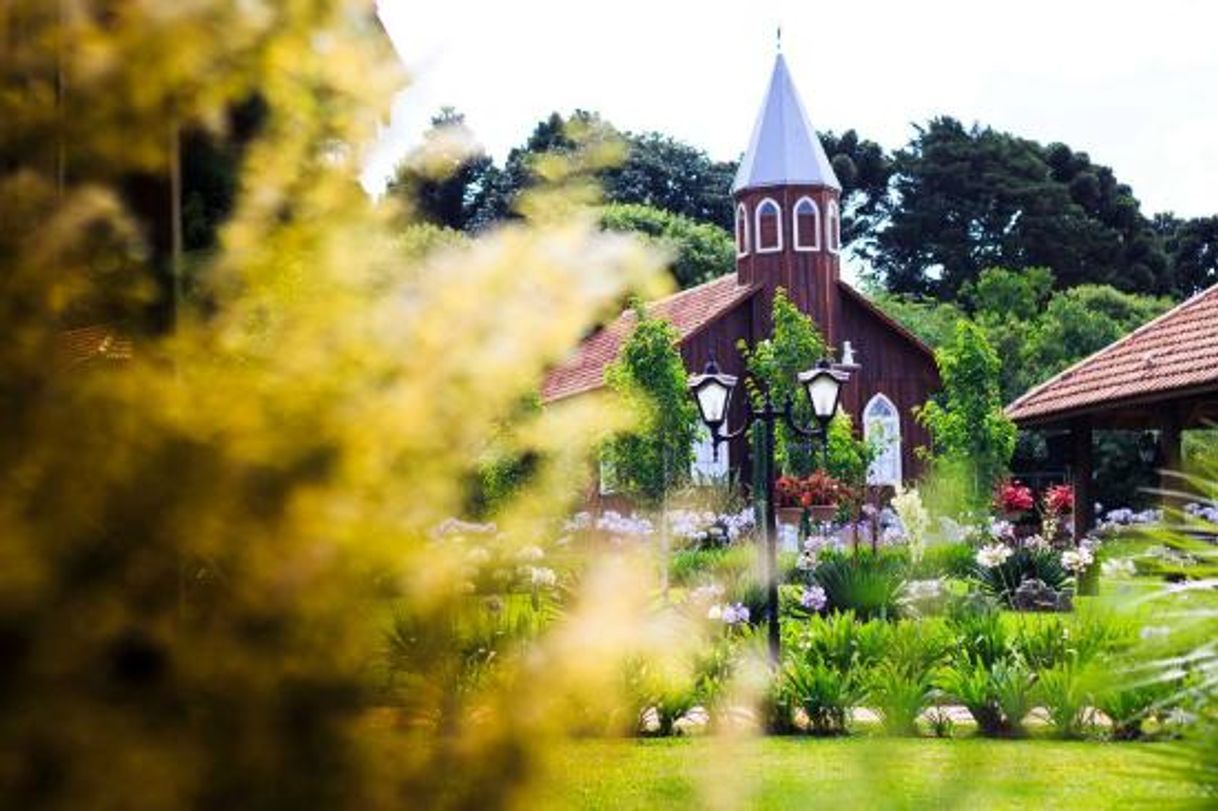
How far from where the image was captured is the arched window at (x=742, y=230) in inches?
1340

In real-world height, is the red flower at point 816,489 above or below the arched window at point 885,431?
below

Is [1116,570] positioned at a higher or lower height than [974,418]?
lower

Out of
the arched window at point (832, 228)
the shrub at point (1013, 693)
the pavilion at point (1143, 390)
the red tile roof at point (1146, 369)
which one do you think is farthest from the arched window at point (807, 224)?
the shrub at point (1013, 693)

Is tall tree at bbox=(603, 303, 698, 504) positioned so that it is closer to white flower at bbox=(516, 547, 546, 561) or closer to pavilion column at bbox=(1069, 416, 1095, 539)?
pavilion column at bbox=(1069, 416, 1095, 539)

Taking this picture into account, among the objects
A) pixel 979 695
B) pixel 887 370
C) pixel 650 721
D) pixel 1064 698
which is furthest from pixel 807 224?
pixel 1064 698

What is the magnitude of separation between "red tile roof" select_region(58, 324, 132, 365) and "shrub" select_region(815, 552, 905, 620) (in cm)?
1274

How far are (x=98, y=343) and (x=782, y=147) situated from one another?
108 ft

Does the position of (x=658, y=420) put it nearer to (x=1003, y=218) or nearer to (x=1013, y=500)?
(x=1013, y=500)

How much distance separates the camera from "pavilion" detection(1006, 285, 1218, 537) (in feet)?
57.7

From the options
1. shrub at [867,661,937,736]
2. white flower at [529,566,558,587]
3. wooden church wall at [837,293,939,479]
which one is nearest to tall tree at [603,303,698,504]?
wooden church wall at [837,293,939,479]

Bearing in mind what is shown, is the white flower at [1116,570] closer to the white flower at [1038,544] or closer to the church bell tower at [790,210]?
the white flower at [1038,544]

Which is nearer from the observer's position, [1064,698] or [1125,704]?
[1125,704]

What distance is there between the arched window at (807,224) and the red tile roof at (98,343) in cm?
3265

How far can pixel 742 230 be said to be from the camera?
113 feet
